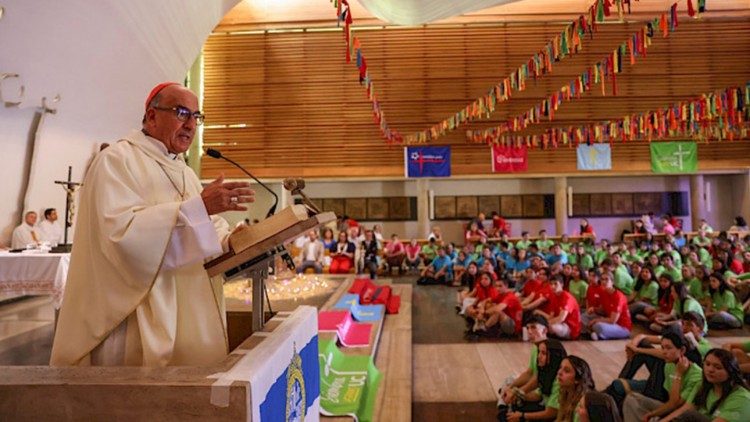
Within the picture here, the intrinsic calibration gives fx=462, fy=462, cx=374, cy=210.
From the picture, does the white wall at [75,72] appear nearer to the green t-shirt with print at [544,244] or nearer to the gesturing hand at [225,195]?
the gesturing hand at [225,195]

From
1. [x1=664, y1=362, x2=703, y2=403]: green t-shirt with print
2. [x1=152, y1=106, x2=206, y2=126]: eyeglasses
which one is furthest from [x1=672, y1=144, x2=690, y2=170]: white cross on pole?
[x1=152, y1=106, x2=206, y2=126]: eyeglasses

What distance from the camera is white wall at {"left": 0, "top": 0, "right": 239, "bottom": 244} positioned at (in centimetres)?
543

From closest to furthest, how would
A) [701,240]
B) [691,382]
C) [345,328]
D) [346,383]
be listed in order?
[691,382] → [346,383] → [345,328] → [701,240]

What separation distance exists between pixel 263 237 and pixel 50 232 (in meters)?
6.41

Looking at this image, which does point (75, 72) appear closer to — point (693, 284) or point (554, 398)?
point (554, 398)

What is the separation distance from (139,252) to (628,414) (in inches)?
129

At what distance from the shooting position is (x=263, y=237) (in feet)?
4.32

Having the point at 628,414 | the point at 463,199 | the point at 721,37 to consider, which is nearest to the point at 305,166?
the point at 463,199

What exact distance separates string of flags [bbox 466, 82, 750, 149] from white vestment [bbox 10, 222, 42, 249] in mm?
10408

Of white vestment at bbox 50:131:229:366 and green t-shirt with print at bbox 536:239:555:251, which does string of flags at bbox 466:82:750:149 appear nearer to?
green t-shirt with print at bbox 536:239:555:251

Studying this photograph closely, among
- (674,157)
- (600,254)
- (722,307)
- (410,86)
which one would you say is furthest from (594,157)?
(722,307)

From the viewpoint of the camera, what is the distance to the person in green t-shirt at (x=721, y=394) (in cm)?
251

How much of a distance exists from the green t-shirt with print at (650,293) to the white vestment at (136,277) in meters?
7.06

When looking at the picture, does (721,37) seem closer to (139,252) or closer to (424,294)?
(424,294)
